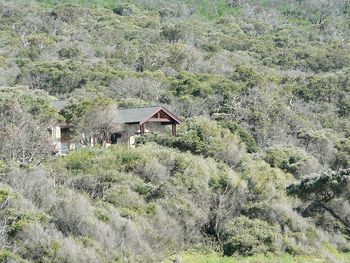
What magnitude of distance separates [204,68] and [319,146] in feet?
91.2

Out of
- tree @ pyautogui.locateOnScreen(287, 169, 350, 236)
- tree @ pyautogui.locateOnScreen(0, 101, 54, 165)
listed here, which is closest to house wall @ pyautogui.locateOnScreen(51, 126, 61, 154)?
tree @ pyautogui.locateOnScreen(0, 101, 54, 165)

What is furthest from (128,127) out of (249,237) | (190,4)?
(190,4)

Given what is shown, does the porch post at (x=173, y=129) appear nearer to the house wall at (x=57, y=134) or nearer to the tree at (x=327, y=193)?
the house wall at (x=57, y=134)

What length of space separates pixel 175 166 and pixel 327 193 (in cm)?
568

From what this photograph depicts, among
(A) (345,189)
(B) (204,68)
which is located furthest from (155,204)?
(B) (204,68)

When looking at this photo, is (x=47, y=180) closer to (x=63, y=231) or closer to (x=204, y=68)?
(x=63, y=231)

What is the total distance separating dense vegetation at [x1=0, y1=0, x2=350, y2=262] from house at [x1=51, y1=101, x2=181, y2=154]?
116 centimetres

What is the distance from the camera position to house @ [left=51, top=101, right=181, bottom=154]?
3069 cm

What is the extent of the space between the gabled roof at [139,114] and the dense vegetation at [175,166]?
151cm

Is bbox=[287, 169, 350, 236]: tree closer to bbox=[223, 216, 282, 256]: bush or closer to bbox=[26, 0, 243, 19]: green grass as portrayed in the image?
bbox=[223, 216, 282, 256]: bush

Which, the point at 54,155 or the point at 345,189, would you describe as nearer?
the point at 345,189

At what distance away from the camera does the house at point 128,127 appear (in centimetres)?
3069

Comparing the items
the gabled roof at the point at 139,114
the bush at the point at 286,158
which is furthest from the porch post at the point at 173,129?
the bush at the point at 286,158

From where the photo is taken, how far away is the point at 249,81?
46.2 metres
